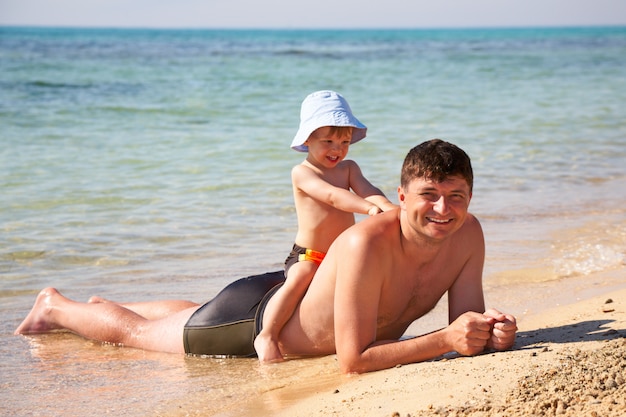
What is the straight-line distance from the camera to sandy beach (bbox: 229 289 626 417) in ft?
9.27

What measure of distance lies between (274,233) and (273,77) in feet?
51.2

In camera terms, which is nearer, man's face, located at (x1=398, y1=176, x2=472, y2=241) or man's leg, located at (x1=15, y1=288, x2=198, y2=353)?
man's face, located at (x1=398, y1=176, x2=472, y2=241)

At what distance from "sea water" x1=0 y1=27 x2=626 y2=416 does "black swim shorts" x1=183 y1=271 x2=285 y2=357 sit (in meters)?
0.09

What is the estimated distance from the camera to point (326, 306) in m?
3.81

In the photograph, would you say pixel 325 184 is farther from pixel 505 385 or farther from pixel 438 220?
pixel 505 385

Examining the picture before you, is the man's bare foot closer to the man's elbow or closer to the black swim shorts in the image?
the black swim shorts

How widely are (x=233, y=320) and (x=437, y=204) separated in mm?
1360

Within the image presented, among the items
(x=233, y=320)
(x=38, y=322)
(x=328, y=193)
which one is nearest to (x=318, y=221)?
(x=328, y=193)

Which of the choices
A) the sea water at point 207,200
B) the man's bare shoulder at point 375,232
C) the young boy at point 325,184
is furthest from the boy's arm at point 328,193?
the sea water at point 207,200

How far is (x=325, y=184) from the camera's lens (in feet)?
14.3

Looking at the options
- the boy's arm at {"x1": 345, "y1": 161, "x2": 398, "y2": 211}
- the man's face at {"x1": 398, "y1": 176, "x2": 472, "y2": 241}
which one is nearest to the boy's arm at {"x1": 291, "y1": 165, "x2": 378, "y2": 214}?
the boy's arm at {"x1": 345, "y1": 161, "x2": 398, "y2": 211}

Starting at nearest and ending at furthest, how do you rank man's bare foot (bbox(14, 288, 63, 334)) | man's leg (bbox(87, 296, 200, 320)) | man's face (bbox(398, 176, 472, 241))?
man's face (bbox(398, 176, 472, 241)) → man's leg (bbox(87, 296, 200, 320)) → man's bare foot (bbox(14, 288, 63, 334))

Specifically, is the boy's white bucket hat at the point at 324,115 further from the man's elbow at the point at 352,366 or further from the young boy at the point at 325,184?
the man's elbow at the point at 352,366

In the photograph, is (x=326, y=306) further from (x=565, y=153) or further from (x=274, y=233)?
(x=565, y=153)
